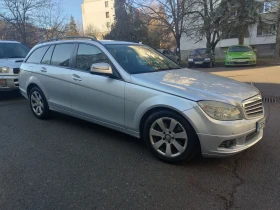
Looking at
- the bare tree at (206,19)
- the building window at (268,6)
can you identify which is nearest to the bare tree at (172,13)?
the bare tree at (206,19)

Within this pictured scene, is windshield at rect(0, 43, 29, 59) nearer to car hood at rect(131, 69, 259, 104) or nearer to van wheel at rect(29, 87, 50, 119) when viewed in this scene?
van wheel at rect(29, 87, 50, 119)

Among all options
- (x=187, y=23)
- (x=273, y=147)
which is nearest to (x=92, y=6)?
(x=187, y=23)

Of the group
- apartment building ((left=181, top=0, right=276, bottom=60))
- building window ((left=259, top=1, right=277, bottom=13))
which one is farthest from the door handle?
building window ((left=259, top=1, right=277, bottom=13))

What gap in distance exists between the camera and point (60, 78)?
177 inches

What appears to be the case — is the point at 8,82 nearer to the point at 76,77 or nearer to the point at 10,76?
the point at 10,76

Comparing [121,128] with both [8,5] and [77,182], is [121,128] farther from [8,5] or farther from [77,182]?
[8,5]

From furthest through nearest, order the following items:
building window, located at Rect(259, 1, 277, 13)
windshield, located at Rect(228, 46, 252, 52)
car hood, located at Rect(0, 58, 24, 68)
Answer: building window, located at Rect(259, 1, 277, 13) → windshield, located at Rect(228, 46, 252, 52) → car hood, located at Rect(0, 58, 24, 68)

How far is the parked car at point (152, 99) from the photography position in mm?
2910

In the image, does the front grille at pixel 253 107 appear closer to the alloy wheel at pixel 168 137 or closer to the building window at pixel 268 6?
the alloy wheel at pixel 168 137

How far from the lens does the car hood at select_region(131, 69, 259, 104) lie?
2.98m

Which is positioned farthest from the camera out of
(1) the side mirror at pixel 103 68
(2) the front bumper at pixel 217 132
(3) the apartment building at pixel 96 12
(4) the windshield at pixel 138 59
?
(3) the apartment building at pixel 96 12

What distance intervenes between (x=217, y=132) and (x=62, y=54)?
3268mm

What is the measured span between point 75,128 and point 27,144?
96 cm

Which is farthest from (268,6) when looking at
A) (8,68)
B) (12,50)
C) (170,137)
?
(170,137)
